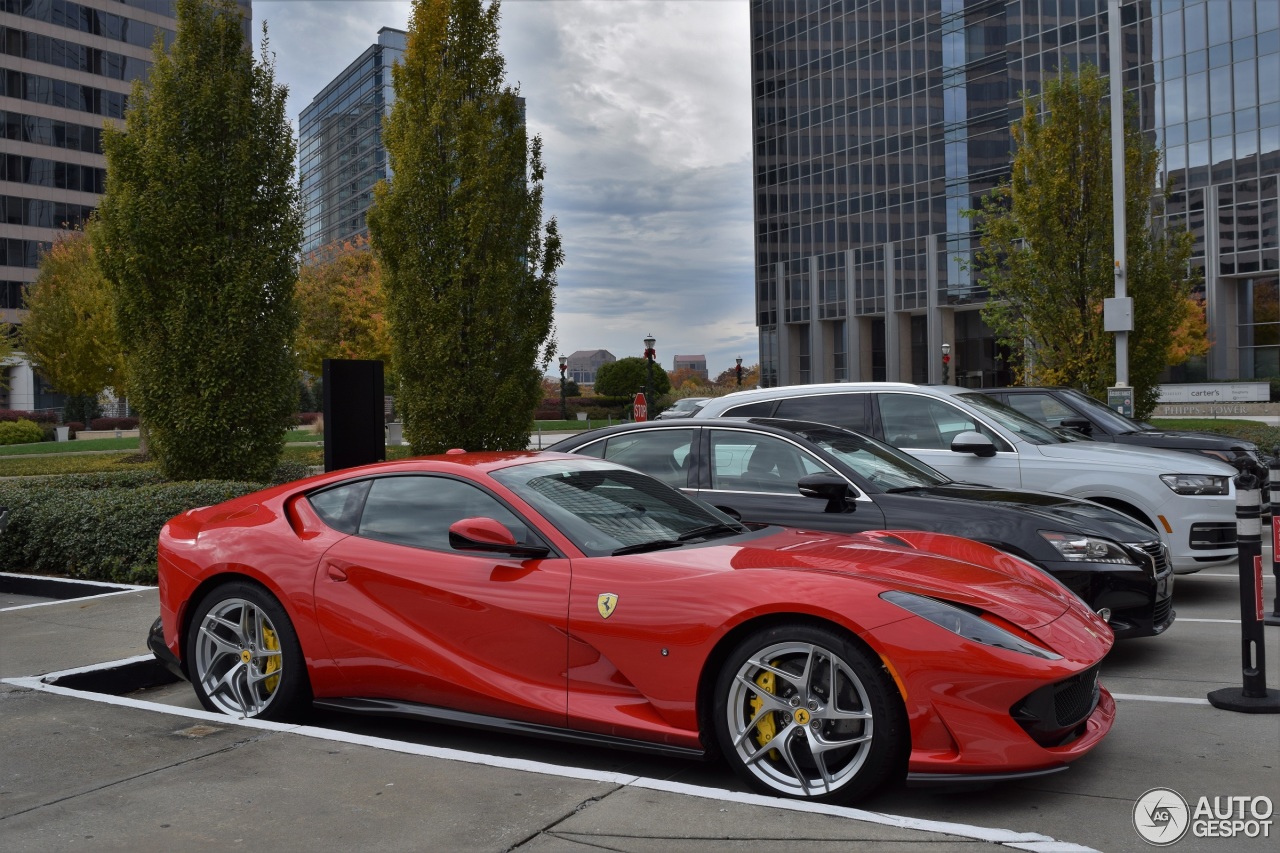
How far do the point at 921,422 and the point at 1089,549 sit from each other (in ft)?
Answer: 9.83

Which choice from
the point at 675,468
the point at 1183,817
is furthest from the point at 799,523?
A: the point at 1183,817

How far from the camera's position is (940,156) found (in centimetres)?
6397

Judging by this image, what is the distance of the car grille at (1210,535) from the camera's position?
8422mm

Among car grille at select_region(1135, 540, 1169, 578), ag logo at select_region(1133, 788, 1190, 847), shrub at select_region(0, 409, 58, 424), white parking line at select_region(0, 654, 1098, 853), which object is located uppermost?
shrub at select_region(0, 409, 58, 424)

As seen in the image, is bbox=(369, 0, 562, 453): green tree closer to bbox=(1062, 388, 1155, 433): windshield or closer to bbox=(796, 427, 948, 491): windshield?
bbox=(1062, 388, 1155, 433): windshield

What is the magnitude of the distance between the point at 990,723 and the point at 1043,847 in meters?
0.46

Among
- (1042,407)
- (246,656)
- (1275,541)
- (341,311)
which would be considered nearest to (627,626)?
(246,656)

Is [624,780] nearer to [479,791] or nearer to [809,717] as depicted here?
[479,791]

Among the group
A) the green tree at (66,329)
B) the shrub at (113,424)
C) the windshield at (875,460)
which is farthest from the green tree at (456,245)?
the shrub at (113,424)

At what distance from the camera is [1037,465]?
8719 millimetres

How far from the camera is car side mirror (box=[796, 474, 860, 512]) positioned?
635 centimetres

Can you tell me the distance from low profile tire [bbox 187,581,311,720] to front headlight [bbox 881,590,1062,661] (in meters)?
2.80

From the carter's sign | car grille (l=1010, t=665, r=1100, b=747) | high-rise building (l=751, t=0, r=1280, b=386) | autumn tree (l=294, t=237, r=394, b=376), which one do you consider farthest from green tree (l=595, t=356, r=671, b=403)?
car grille (l=1010, t=665, r=1100, b=747)

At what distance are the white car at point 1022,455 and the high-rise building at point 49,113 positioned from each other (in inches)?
2746
